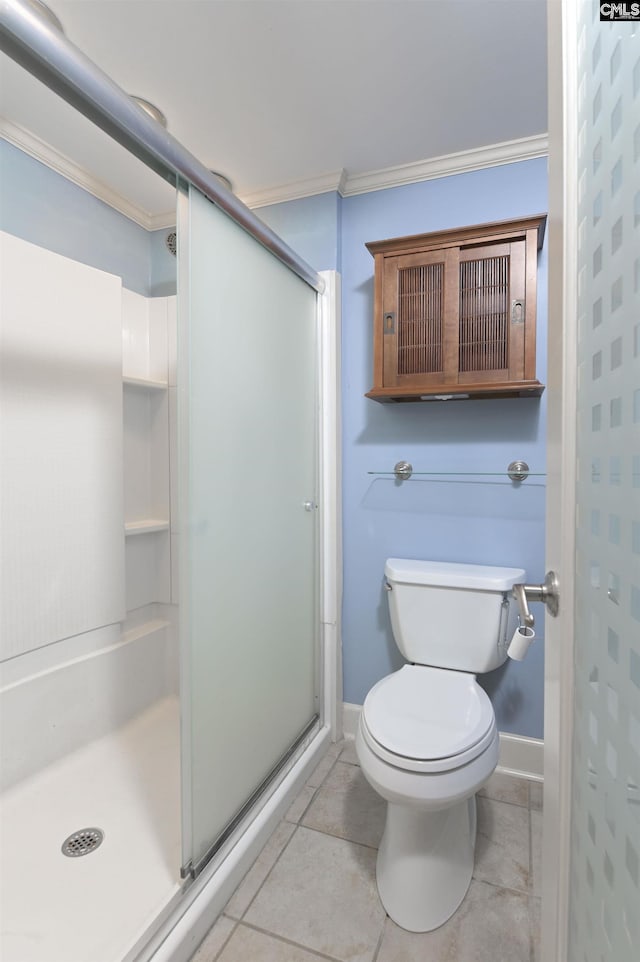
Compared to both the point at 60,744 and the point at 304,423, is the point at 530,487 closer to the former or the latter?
the point at 304,423

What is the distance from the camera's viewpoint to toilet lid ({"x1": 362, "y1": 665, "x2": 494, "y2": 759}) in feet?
3.92

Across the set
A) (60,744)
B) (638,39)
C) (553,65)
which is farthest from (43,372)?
(638,39)

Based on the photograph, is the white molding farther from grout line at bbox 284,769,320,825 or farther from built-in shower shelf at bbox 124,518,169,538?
grout line at bbox 284,769,320,825

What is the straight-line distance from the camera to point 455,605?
64.9 inches

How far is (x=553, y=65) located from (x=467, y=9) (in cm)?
79

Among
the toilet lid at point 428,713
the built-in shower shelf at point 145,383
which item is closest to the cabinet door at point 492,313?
the toilet lid at point 428,713

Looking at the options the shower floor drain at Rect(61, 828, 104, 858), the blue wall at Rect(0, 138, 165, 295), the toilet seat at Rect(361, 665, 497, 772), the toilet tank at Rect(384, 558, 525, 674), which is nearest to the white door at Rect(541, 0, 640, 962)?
the toilet seat at Rect(361, 665, 497, 772)

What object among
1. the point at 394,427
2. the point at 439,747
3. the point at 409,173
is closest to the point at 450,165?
the point at 409,173

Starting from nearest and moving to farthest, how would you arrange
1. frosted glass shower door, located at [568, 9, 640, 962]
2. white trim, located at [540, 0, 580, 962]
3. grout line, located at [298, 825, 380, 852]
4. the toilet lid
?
frosted glass shower door, located at [568, 9, 640, 962] < white trim, located at [540, 0, 580, 962] < the toilet lid < grout line, located at [298, 825, 380, 852]

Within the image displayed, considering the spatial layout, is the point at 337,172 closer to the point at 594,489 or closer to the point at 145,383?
the point at 145,383

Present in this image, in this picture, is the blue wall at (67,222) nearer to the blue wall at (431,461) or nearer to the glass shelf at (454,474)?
the blue wall at (431,461)

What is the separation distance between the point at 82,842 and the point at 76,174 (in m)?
2.27

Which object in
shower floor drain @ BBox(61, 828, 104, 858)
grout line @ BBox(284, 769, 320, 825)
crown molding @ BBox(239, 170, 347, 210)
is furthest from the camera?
crown molding @ BBox(239, 170, 347, 210)

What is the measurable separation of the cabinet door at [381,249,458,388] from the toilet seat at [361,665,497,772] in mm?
1015
